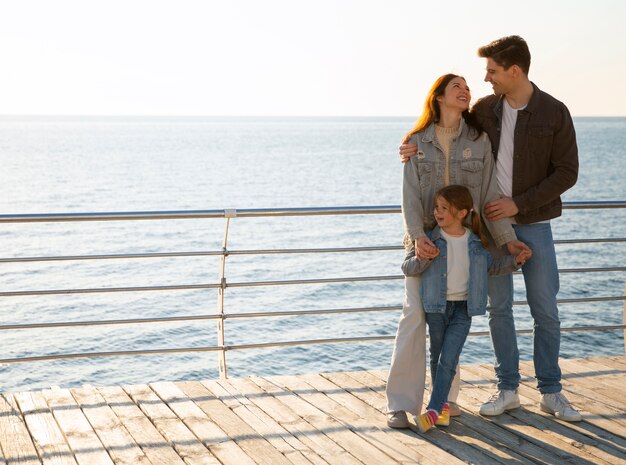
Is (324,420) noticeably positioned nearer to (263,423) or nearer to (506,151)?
(263,423)

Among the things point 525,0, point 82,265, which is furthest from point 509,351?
point 525,0

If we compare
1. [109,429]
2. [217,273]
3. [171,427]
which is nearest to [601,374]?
[171,427]

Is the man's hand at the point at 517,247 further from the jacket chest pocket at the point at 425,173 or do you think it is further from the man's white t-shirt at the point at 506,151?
the jacket chest pocket at the point at 425,173

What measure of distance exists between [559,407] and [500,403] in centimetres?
25

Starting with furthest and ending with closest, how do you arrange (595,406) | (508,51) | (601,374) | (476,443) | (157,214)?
(601,374) < (157,214) < (595,406) < (508,51) < (476,443)

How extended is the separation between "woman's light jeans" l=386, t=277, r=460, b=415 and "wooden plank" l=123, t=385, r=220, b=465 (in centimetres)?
86

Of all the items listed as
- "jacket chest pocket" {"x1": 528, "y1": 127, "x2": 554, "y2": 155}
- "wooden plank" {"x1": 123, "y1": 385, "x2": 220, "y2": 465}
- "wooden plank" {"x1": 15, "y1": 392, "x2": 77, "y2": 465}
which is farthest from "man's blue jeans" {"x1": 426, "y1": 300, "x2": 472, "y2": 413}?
"wooden plank" {"x1": 15, "y1": 392, "x2": 77, "y2": 465}

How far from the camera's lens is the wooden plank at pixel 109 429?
12.0ft

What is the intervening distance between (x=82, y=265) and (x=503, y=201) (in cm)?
2202

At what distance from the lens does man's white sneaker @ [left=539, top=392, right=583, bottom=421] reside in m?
4.10

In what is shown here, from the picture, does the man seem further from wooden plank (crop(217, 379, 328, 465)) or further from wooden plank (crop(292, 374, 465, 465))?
wooden plank (crop(217, 379, 328, 465))

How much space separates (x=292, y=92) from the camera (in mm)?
80188

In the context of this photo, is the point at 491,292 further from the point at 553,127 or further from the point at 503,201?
the point at 553,127

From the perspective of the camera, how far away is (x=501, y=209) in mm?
4012
